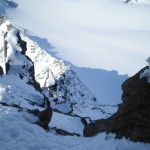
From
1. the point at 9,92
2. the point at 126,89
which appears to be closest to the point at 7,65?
the point at 9,92

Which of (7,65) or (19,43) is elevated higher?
(19,43)

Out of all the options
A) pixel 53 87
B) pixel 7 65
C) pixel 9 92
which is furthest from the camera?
pixel 53 87

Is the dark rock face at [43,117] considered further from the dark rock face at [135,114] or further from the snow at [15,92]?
the snow at [15,92]

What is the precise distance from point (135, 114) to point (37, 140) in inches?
244

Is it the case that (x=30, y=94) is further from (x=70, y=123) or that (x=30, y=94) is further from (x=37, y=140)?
(x=37, y=140)

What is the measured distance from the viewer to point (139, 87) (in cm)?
2216

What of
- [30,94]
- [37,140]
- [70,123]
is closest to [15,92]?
[30,94]

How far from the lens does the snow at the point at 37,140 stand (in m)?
20.2

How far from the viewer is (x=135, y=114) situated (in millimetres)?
21531

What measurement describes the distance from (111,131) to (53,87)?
136 m

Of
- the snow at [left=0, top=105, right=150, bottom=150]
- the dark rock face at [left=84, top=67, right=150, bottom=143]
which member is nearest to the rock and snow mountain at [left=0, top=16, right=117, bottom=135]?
the snow at [left=0, top=105, right=150, bottom=150]

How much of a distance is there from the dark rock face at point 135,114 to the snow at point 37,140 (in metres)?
0.52

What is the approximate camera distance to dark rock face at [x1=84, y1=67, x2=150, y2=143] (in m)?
20.8

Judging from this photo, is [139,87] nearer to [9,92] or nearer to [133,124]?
[133,124]
